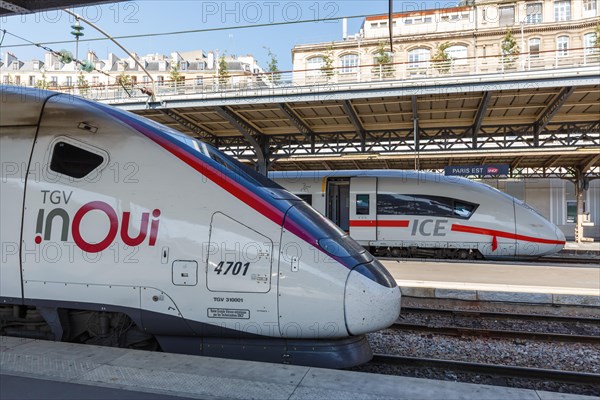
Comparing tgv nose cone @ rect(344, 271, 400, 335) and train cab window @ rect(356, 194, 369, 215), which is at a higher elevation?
train cab window @ rect(356, 194, 369, 215)

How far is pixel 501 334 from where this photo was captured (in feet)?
20.3

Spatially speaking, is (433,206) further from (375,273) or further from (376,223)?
(375,273)

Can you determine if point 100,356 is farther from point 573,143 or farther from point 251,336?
point 573,143

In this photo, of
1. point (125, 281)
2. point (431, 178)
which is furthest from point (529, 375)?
point (431, 178)

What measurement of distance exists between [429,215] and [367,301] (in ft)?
32.1

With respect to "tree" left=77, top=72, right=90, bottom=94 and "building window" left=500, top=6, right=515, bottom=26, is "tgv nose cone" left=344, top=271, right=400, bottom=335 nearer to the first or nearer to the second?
"tree" left=77, top=72, right=90, bottom=94

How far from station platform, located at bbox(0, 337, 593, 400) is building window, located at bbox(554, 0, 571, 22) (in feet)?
155

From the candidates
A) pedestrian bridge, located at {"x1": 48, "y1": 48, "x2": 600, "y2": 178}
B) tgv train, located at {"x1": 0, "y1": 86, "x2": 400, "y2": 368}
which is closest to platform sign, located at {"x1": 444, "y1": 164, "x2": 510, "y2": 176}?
pedestrian bridge, located at {"x1": 48, "y1": 48, "x2": 600, "y2": 178}

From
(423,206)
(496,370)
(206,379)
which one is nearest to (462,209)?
(423,206)

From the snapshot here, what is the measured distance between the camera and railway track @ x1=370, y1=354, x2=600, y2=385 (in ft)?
14.7

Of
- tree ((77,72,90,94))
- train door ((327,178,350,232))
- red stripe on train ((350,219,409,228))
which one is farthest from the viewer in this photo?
tree ((77,72,90,94))

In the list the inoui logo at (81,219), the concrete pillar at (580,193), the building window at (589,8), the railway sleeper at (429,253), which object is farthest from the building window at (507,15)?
the inoui logo at (81,219)

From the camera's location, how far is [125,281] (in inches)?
142

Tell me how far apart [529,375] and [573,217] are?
26.4 m
